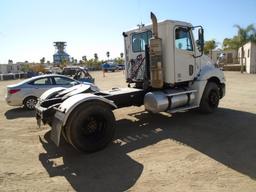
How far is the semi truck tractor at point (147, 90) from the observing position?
259 inches

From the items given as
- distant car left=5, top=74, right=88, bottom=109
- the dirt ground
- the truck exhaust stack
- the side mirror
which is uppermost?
the side mirror

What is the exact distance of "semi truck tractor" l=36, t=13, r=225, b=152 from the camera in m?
6.58

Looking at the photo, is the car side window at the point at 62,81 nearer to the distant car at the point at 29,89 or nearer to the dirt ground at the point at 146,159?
the distant car at the point at 29,89

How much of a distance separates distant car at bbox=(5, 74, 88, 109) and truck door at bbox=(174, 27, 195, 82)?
5.14 meters

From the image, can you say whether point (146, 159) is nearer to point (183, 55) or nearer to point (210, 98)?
point (183, 55)

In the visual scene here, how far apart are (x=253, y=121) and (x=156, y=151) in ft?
13.0

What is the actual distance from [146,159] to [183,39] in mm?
4764

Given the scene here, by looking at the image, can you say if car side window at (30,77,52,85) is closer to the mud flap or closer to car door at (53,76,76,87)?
car door at (53,76,76,87)

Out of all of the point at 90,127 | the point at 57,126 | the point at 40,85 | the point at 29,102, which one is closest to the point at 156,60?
the point at 90,127

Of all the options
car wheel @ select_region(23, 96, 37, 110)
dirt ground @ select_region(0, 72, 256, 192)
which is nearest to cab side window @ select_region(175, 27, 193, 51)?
dirt ground @ select_region(0, 72, 256, 192)

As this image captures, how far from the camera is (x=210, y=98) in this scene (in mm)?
10125

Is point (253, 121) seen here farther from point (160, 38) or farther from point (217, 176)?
point (217, 176)

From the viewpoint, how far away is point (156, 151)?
655cm

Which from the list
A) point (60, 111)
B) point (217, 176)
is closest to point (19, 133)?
point (60, 111)
